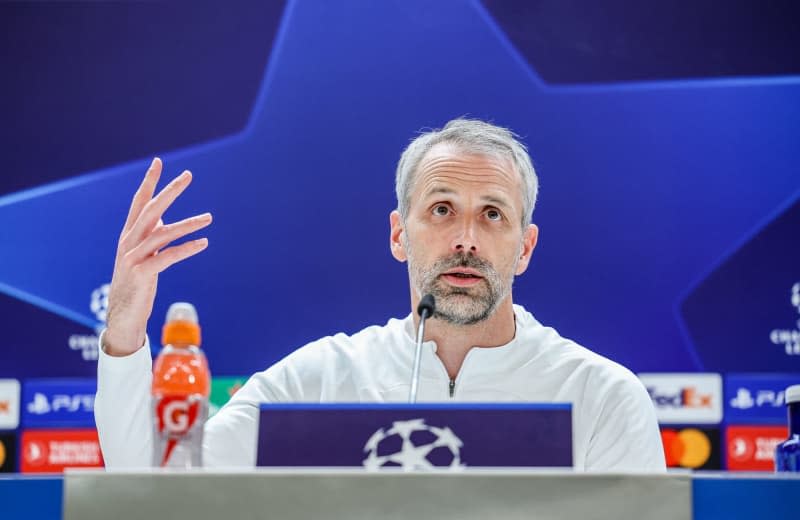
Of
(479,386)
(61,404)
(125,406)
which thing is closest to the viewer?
(125,406)

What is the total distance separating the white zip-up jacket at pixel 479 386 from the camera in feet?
6.40

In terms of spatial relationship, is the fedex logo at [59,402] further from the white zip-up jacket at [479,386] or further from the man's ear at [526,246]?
the man's ear at [526,246]

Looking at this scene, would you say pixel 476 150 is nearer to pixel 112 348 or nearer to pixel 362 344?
pixel 362 344

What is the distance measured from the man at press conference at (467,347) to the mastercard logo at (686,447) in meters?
1.13

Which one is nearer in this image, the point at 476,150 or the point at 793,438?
the point at 793,438

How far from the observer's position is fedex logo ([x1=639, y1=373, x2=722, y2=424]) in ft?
10.5

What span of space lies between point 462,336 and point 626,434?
1.31ft

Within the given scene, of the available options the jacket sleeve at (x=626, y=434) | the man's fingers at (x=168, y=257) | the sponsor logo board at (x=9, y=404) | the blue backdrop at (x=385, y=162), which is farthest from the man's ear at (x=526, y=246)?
the sponsor logo board at (x=9, y=404)

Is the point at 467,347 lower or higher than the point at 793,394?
higher

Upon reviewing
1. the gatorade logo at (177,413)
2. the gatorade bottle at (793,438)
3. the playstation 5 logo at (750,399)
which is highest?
the playstation 5 logo at (750,399)

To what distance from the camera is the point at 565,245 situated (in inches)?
130

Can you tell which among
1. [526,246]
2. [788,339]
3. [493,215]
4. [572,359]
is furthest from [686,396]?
[493,215]

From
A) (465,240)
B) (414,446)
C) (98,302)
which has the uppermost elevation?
(98,302)

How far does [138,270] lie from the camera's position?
1691mm
